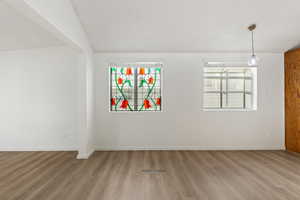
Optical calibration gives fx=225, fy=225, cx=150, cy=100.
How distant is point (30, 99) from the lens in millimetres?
5438

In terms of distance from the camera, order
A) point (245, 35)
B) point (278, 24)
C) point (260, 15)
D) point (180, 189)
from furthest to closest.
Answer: point (245, 35) → point (278, 24) → point (260, 15) → point (180, 189)

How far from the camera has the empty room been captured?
4.20m

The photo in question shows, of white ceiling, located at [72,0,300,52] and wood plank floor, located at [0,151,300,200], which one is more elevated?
white ceiling, located at [72,0,300,52]

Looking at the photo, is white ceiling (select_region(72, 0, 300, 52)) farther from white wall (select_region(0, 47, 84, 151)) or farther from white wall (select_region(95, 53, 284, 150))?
white wall (select_region(0, 47, 84, 151))

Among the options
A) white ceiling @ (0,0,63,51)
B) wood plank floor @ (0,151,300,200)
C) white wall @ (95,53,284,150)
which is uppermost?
white ceiling @ (0,0,63,51)

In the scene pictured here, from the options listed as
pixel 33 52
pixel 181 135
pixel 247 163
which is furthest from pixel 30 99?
pixel 247 163

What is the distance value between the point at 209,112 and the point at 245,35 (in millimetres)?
1898

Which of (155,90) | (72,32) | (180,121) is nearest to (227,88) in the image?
(180,121)

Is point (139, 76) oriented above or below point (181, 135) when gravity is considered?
above

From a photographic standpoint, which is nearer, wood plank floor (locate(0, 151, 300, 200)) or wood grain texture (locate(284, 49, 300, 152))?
wood plank floor (locate(0, 151, 300, 200))

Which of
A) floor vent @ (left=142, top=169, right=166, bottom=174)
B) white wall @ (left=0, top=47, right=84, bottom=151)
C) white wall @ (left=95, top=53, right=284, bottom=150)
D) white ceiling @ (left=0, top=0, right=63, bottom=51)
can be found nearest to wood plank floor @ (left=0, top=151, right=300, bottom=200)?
floor vent @ (left=142, top=169, right=166, bottom=174)

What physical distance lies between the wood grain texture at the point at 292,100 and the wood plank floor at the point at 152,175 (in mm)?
383

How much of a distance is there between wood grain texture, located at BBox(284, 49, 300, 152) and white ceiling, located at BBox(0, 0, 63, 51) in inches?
212

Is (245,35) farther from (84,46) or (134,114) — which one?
(84,46)
